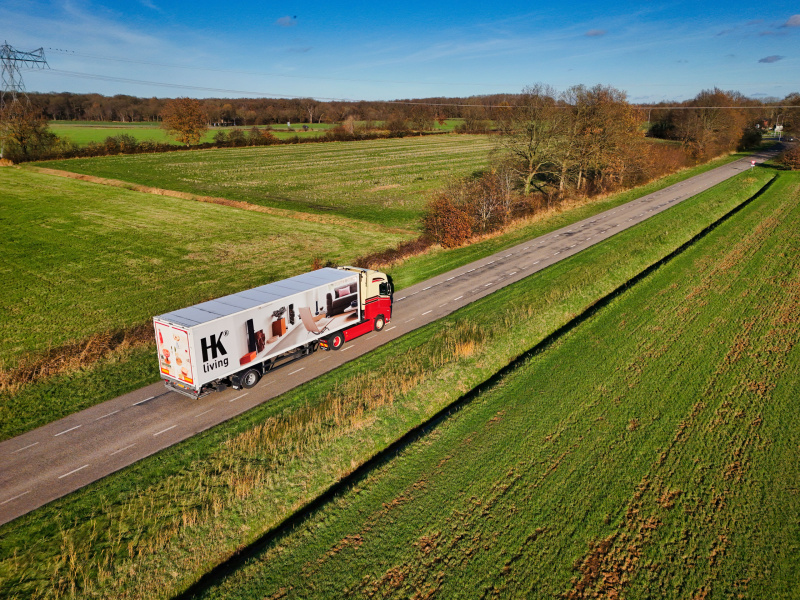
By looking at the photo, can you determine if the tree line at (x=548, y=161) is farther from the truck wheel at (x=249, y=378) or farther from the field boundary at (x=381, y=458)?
the truck wheel at (x=249, y=378)

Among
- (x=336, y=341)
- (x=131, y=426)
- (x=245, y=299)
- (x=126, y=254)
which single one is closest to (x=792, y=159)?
(x=336, y=341)

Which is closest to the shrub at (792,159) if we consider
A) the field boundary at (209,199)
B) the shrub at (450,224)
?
the shrub at (450,224)

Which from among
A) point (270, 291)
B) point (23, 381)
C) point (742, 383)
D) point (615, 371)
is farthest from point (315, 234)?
point (742, 383)

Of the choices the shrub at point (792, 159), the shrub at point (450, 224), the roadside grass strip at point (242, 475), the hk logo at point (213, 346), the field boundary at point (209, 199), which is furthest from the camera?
the shrub at point (792, 159)

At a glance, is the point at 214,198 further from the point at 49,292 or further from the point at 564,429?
the point at 564,429

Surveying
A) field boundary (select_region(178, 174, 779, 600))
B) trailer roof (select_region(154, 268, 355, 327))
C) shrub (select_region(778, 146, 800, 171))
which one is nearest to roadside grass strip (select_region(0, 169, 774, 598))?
field boundary (select_region(178, 174, 779, 600))

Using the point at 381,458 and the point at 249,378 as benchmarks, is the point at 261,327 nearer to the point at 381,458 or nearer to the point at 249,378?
the point at 249,378
